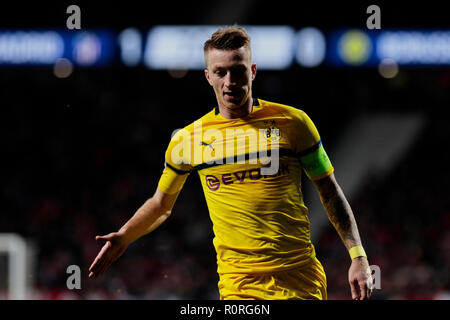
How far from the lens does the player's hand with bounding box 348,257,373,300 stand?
304 centimetres

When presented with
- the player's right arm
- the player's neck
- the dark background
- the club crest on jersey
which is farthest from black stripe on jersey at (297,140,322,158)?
the dark background

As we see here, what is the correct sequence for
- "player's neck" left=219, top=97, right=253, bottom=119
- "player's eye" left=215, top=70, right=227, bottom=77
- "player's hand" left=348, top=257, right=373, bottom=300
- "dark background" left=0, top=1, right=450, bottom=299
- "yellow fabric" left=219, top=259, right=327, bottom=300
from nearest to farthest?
"player's hand" left=348, top=257, right=373, bottom=300 → "yellow fabric" left=219, top=259, right=327, bottom=300 → "player's eye" left=215, top=70, right=227, bottom=77 → "player's neck" left=219, top=97, right=253, bottom=119 → "dark background" left=0, top=1, right=450, bottom=299

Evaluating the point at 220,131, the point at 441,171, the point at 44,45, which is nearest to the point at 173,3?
the point at 44,45

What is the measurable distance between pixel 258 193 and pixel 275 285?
0.47 m

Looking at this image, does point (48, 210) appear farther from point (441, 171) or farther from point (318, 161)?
point (318, 161)

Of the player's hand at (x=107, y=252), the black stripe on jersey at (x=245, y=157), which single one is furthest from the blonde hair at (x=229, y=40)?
the player's hand at (x=107, y=252)

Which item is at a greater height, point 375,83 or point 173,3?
point 173,3

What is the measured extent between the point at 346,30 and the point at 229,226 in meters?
8.55

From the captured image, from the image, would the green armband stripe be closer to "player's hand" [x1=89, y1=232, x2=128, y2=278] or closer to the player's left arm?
the player's left arm

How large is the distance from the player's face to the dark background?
6831 millimetres

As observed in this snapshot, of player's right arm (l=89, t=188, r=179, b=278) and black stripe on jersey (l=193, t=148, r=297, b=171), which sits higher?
black stripe on jersey (l=193, t=148, r=297, b=171)

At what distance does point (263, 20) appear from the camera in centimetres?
1090

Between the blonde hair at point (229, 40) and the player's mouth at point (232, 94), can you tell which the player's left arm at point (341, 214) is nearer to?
the player's mouth at point (232, 94)

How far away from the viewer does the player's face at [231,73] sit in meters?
3.24
